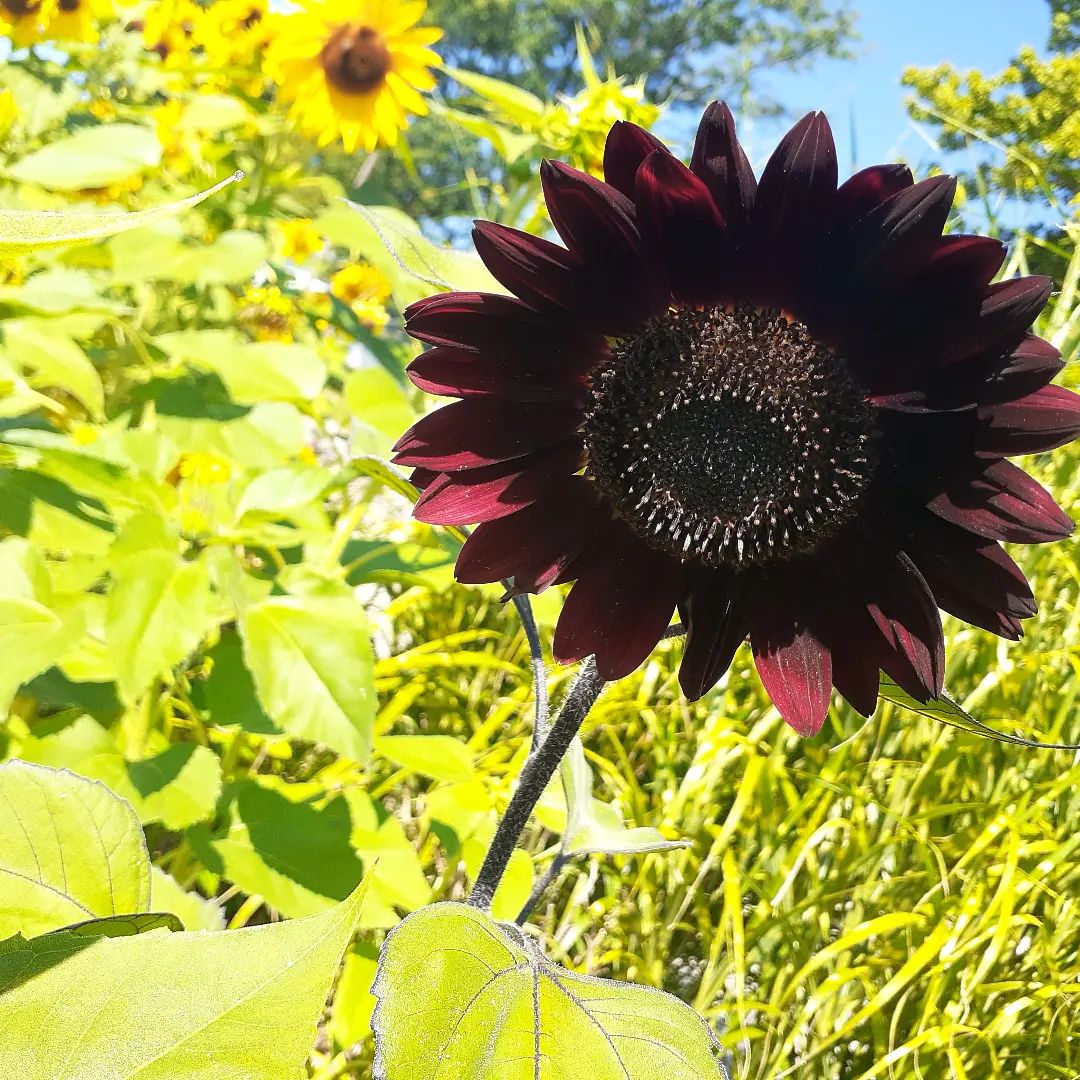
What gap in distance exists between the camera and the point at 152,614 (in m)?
0.81

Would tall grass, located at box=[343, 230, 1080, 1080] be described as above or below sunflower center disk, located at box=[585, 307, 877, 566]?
below

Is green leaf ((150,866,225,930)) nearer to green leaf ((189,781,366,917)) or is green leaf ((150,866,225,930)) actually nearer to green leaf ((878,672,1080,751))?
green leaf ((189,781,366,917))

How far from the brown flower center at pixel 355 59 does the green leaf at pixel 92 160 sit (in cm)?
40

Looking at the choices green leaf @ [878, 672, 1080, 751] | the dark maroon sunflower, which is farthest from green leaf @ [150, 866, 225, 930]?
green leaf @ [878, 672, 1080, 751]

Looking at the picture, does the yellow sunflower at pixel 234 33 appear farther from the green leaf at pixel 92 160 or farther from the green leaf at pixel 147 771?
the green leaf at pixel 147 771

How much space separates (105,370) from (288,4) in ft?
2.27

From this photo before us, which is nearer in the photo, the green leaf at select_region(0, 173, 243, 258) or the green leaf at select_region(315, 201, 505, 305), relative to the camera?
the green leaf at select_region(0, 173, 243, 258)

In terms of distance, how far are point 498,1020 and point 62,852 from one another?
0.89 feet

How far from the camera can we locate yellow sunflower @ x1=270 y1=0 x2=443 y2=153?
1518mm

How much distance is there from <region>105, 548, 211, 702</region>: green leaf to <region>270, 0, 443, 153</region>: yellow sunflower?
1.03m

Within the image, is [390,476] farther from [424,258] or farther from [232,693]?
[232,693]

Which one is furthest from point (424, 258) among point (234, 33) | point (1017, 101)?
point (1017, 101)

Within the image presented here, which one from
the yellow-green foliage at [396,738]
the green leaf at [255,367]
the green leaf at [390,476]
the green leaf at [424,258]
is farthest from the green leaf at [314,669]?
the green leaf at [255,367]

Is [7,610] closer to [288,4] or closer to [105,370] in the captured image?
[105,370]
